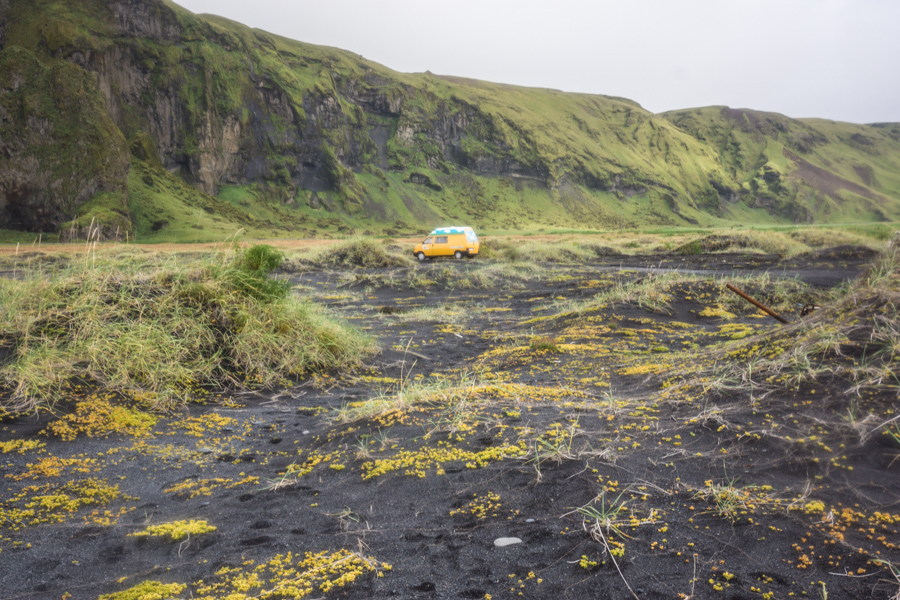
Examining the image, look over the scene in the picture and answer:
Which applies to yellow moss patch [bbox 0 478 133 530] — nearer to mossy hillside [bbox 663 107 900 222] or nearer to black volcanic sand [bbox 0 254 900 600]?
black volcanic sand [bbox 0 254 900 600]

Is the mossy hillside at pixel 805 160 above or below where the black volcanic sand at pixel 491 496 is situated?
above

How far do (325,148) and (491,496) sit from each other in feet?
287

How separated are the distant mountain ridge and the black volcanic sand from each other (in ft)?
30.8

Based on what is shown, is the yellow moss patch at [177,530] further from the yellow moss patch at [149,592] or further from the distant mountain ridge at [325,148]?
the distant mountain ridge at [325,148]

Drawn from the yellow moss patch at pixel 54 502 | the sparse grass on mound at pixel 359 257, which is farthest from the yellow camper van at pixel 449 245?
the yellow moss patch at pixel 54 502

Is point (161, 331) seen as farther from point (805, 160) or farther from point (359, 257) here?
point (805, 160)

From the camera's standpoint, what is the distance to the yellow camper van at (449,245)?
Answer: 2500 centimetres

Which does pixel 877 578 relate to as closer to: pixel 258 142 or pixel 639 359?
pixel 639 359

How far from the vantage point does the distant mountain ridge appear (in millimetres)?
38375

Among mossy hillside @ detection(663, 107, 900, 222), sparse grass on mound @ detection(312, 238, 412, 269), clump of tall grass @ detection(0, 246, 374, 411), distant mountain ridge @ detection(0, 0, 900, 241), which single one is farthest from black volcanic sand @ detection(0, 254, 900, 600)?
mossy hillside @ detection(663, 107, 900, 222)

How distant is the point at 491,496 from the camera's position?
7.97 feet

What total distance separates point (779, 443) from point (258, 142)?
83954 mm

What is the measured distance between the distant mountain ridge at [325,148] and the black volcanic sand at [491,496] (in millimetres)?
9386

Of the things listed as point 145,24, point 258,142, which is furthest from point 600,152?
point 145,24
